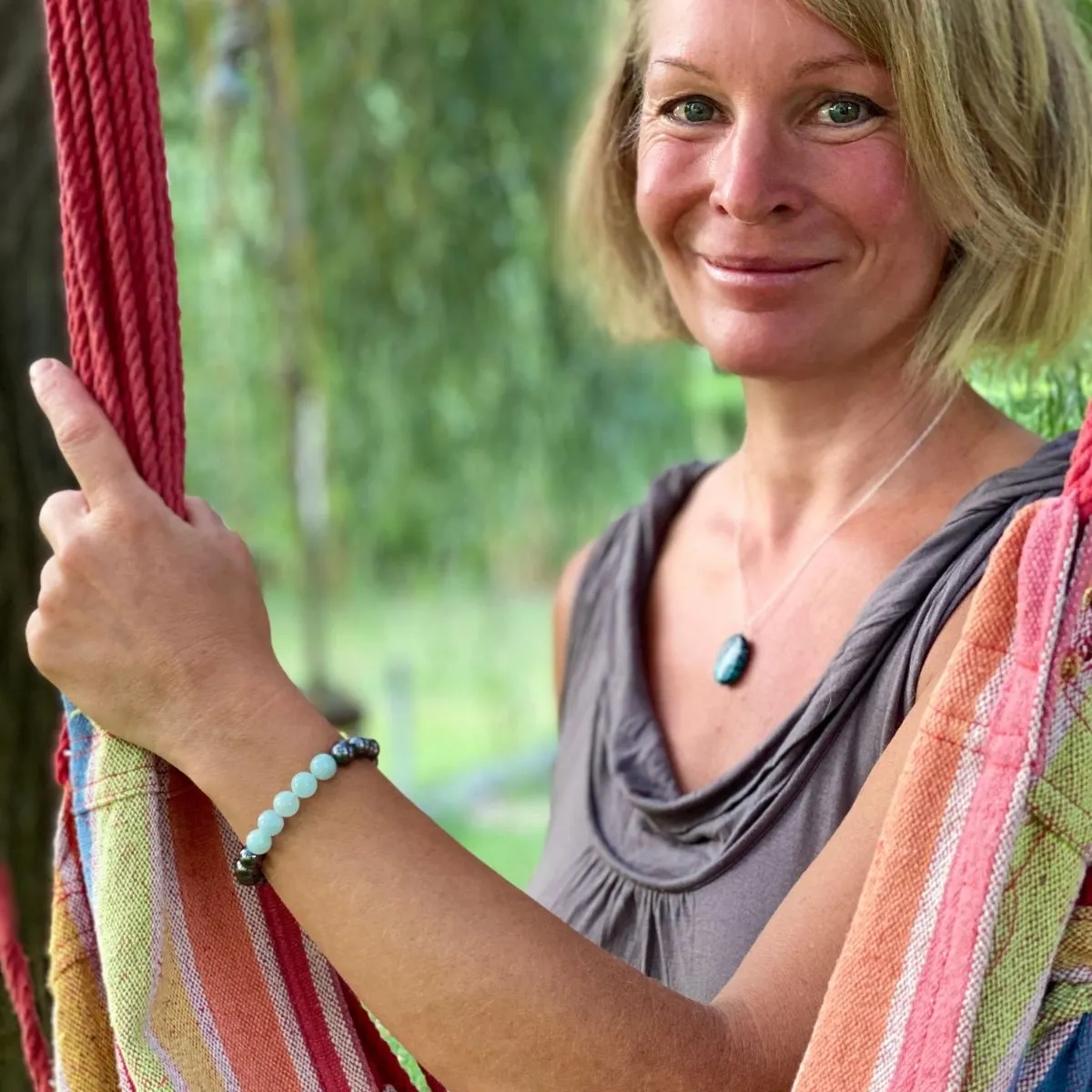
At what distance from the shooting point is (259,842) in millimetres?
678

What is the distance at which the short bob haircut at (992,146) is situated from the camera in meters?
0.83

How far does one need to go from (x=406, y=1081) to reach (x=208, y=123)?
191 cm

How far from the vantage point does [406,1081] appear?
782 mm

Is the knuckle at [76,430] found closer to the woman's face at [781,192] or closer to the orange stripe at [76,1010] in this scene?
the orange stripe at [76,1010]

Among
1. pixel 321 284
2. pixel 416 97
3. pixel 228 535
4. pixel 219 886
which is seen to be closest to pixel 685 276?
pixel 228 535

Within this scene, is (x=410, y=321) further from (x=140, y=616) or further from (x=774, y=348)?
(x=140, y=616)

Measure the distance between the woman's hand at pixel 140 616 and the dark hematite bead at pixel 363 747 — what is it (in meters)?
0.05

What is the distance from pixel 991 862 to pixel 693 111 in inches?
20.6

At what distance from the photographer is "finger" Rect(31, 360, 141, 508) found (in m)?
0.73

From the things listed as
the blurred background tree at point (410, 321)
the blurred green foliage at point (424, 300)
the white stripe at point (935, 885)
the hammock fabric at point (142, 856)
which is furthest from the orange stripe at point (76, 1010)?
the blurred green foliage at point (424, 300)

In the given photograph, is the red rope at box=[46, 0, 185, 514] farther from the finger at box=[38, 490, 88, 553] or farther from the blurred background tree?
the blurred background tree

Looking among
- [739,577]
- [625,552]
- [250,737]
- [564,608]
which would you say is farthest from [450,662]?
[250,737]

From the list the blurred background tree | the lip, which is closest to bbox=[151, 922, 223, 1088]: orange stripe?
the lip

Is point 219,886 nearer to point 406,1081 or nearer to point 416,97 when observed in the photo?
point 406,1081
